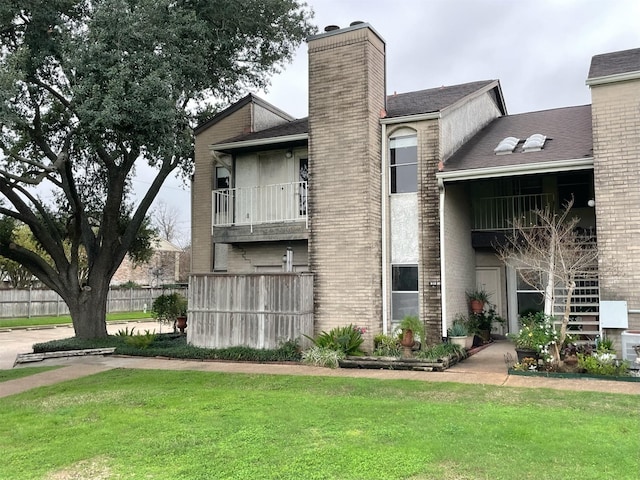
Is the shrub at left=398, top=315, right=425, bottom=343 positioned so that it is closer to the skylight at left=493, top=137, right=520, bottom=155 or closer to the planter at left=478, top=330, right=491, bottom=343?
the planter at left=478, top=330, right=491, bottom=343

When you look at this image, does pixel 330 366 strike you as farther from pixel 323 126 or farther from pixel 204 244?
pixel 204 244

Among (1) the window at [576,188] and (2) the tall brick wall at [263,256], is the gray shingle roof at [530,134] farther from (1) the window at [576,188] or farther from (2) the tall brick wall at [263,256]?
(2) the tall brick wall at [263,256]

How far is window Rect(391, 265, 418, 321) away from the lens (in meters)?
13.0

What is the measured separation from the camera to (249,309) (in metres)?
13.2

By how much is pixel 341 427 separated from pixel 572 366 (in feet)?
18.7

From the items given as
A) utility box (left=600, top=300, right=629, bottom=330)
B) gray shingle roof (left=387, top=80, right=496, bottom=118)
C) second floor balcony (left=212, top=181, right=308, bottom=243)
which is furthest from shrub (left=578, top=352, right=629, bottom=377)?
second floor balcony (left=212, top=181, right=308, bottom=243)

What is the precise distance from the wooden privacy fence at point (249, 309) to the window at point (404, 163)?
3.27 metres

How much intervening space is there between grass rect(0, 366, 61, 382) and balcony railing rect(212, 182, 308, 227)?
19.4 ft

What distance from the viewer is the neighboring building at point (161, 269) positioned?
5628cm

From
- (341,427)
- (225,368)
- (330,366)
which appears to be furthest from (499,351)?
(341,427)

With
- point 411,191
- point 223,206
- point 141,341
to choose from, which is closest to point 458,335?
point 411,191

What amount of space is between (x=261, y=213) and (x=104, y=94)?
17.0ft

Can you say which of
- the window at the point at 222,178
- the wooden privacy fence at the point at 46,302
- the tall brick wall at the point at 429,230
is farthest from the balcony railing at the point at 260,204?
the wooden privacy fence at the point at 46,302

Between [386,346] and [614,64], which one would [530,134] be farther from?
[386,346]
